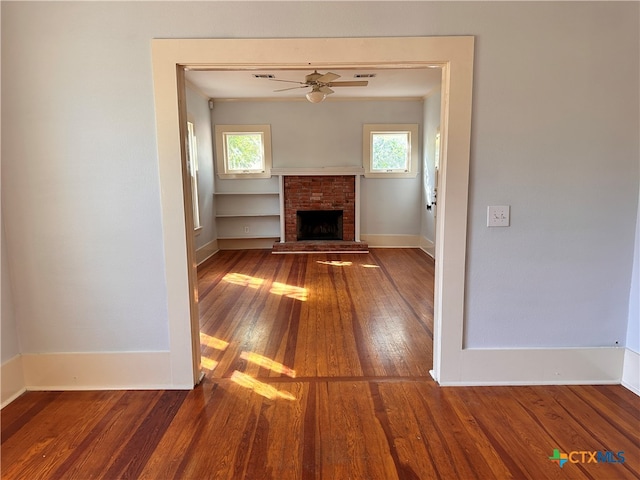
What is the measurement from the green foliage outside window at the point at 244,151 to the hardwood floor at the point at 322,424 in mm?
4578

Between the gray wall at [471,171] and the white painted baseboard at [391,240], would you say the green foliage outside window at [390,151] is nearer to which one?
the white painted baseboard at [391,240]

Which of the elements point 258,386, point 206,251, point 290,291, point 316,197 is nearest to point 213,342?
point 258,386

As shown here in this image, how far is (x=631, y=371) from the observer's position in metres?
2.25

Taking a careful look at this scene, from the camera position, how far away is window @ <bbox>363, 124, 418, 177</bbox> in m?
6.90

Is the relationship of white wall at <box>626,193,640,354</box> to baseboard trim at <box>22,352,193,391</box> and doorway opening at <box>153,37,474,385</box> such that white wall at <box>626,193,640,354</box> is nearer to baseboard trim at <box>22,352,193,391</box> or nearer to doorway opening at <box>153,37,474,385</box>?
doorway opening at <box>153,37,474,385</box>

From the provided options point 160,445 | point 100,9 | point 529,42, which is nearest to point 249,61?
point 100,9

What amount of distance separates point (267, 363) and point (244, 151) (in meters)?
5.15

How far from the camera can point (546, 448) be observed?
1.77m

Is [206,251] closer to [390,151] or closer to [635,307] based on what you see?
[390,151]

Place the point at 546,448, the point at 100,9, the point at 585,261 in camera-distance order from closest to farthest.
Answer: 1. the point at 546,448
2. the point at 100,9
3. the point at 585,261

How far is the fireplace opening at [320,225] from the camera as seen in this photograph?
7148mm

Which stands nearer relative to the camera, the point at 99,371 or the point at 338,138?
the point at 99,371

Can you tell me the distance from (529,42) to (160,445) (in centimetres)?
279

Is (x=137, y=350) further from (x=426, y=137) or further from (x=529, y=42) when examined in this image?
(x=426, y=137)
